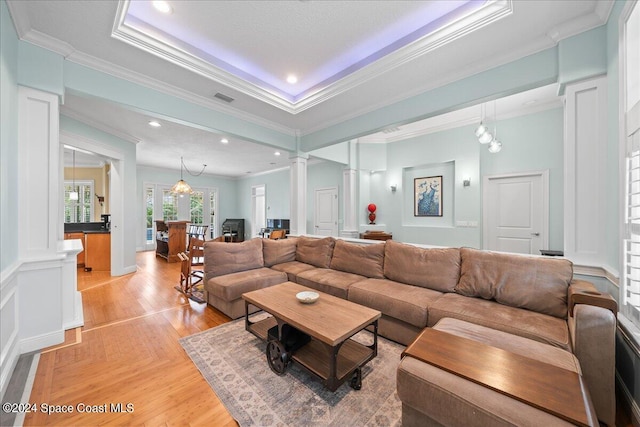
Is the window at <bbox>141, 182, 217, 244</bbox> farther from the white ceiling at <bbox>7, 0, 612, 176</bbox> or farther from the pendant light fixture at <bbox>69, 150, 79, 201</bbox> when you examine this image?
the white ceiling at <bbox>7, 0, 612, 176</bbox>

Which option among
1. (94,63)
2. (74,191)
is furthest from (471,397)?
(74,191)

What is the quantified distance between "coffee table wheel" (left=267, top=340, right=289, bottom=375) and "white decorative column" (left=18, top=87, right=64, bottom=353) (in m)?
Answer: 2.08

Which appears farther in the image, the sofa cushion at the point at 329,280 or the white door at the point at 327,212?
the white door at the point at 327,212

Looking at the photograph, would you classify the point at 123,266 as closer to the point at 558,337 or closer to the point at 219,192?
the point at 219,192

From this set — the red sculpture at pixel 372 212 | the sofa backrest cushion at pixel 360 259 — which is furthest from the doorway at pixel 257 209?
the sofa backrest cushion at pixel 360 259

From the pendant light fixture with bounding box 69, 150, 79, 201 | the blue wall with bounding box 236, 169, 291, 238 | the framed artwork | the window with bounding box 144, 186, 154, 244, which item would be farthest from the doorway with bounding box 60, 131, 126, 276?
the framed artwork

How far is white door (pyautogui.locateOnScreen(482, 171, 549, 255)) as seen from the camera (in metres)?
4.26

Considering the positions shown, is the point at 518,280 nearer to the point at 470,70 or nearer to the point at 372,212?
the point at 470,70

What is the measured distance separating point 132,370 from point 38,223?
159cm

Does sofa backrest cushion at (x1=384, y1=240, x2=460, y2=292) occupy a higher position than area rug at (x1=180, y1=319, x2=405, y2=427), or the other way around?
sofa backrest cushion at (x1=384, y1=240, x2=460, y2=292)

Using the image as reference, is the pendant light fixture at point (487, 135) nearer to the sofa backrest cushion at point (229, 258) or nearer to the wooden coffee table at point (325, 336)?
the wooden coffee table at point (325, 336)

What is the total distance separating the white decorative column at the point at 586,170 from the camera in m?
1.97

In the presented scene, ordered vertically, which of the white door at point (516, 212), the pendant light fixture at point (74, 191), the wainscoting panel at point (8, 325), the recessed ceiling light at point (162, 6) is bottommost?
the wainscoting panel at point (8, 325)

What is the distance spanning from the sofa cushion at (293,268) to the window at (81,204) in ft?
25.4
